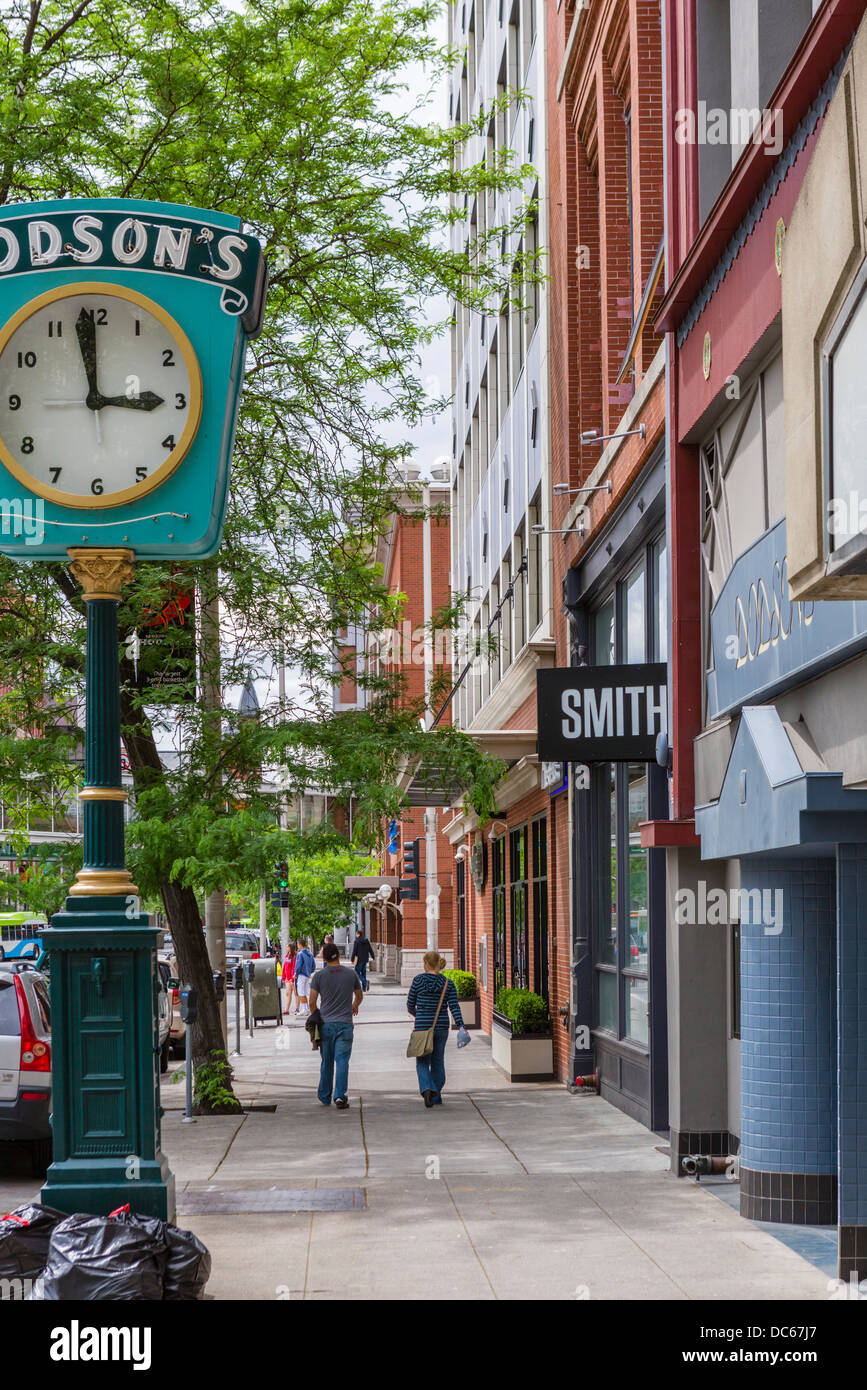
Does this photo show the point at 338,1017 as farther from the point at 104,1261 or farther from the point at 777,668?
the point at 104,1261

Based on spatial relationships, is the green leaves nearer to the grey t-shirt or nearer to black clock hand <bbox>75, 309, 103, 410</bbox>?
the grey t-shirt

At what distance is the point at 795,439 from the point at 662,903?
7881 mm

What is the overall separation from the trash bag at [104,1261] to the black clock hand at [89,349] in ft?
11.8

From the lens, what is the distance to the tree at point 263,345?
14672mm

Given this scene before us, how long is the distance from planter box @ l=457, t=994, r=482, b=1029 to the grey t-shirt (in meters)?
12.7

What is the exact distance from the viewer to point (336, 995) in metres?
16.3

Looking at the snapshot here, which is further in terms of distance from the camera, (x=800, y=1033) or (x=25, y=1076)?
(x=25, y=1076)

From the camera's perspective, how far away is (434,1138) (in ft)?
45.1

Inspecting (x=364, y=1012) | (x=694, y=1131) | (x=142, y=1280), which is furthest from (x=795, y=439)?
(x=364, y=1012)

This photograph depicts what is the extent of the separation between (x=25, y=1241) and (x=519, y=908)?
57.9 feet

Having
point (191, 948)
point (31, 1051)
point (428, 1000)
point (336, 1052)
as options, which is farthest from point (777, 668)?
point (191, 948)

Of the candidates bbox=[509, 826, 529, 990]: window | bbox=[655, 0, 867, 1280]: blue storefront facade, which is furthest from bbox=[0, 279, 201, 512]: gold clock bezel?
bbox=[509, 826, 529, 990]: window

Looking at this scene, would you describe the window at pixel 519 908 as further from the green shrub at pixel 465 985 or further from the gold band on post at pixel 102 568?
the gold band on post at pixel 102 568

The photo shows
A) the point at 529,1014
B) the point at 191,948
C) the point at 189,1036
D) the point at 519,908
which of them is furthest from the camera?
the point at 519,908
